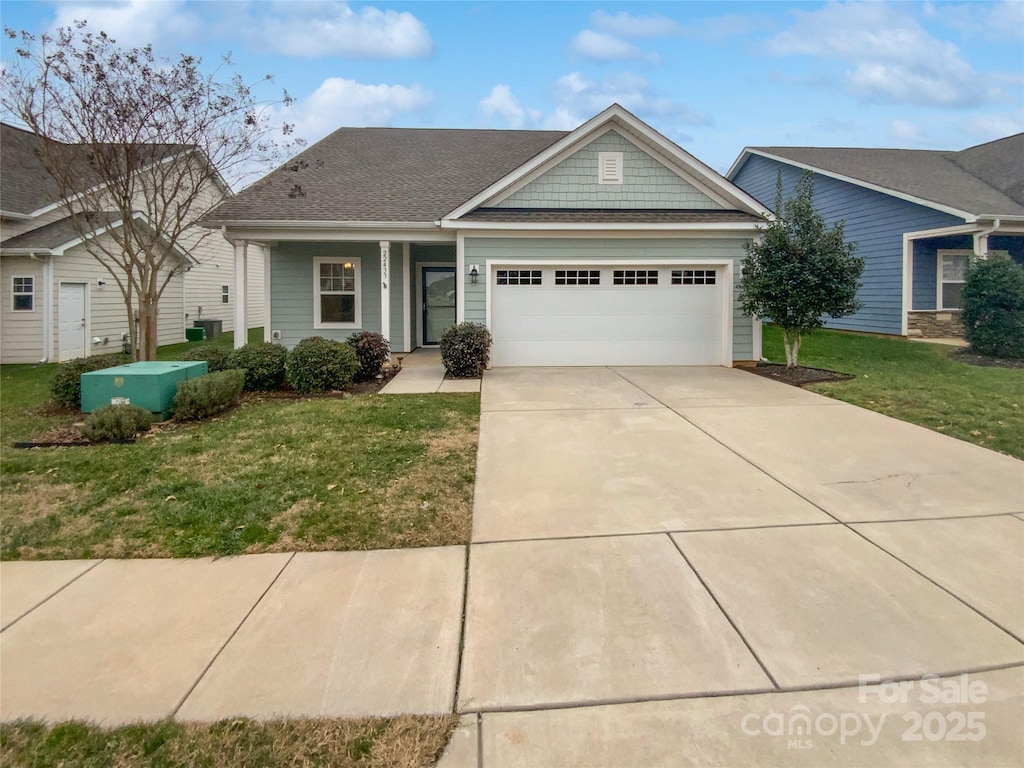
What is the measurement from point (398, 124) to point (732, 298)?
12236mm

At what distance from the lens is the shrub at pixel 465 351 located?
10.9 metres

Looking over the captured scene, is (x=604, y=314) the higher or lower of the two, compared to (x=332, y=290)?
lower

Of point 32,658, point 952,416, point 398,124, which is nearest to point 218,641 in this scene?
point 32,658

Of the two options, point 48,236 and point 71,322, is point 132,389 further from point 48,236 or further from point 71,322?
point 48,236

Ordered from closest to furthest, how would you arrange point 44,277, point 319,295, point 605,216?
1. point 605,216
2. point 44,277
3. point 319,295

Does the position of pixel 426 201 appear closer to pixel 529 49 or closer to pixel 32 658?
pixel 529 49

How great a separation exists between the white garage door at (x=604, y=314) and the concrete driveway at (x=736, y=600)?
20.2 feet

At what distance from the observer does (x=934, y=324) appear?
1564 cm

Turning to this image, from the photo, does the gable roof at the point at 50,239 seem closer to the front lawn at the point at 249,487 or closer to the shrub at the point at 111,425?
the shrub at the point at 111,425

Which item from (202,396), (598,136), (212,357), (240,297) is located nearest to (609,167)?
(598,136)

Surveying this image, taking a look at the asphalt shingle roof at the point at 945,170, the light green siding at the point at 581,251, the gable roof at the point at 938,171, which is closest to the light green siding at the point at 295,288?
the light green siding at the point at 581,251

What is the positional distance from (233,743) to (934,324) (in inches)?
727

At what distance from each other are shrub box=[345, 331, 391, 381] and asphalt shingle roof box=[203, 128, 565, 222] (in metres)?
3.29

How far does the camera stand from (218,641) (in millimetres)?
2949
